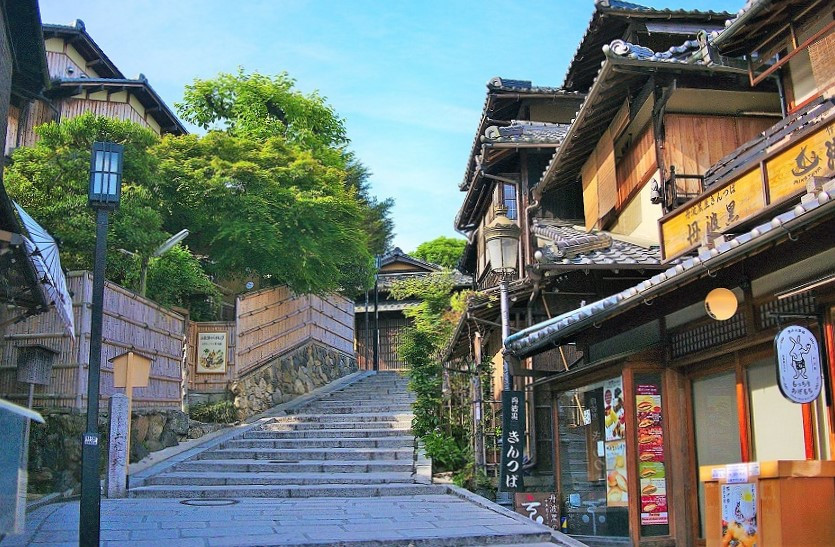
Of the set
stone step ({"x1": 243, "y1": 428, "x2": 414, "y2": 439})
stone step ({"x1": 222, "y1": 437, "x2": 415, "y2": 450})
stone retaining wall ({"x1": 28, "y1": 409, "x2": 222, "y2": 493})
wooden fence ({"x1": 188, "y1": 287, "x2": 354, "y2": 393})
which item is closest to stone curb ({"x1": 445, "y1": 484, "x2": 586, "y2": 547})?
stone step ({"x1": 222, "y1": 437, "x2": 415, "y2": 450})

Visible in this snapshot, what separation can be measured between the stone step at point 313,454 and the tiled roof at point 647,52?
30.4ft

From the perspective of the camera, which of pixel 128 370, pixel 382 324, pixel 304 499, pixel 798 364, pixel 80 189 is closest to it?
pixel 798 364

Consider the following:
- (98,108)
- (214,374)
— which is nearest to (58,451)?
(214,374)

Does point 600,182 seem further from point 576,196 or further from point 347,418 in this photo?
point 347,418

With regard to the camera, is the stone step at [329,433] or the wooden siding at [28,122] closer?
the stone step at [329,433]

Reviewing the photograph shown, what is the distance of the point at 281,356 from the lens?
87.0ft

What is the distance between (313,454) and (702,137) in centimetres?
1005

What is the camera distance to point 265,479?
14.5 meters

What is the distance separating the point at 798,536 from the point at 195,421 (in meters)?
17.1

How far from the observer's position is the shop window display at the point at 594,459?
10.4 meters

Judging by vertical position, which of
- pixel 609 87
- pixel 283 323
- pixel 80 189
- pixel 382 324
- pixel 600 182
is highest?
pixel 80 189

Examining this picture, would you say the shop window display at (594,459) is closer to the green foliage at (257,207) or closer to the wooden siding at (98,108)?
the green foliage at (257,207)

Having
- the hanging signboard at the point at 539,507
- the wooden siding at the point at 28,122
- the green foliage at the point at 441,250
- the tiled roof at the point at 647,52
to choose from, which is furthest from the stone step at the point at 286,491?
the green foliage at the point at 441,250

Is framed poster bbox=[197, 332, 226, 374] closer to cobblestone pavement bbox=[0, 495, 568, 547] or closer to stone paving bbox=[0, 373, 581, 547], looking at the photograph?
stone paving bbox=[0, 373, 581, 547]
